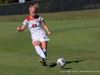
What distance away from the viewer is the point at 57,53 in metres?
15.6

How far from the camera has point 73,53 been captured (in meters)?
15.3

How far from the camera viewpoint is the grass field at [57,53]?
11.2 meters

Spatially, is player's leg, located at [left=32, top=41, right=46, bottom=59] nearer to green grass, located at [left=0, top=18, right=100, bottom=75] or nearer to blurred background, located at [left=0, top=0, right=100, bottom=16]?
green grass, located at [left=0, top=18, right=100, bottom=75]


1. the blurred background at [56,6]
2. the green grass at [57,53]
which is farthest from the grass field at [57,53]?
the blurred background at [56,6]

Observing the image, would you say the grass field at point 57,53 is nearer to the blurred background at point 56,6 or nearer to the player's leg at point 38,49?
the player's leg at point 38,49

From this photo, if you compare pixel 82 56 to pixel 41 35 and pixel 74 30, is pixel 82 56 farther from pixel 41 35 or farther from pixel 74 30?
pixel 74 30

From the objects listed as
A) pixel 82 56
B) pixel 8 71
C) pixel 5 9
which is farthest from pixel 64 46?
pixel 5 9

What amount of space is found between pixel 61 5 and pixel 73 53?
29250 mm

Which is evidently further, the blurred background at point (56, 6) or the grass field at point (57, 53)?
the blurred background at point (56, 6)

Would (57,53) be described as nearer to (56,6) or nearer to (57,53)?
(57,53)

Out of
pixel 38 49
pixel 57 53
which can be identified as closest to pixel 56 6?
pixel 57 53

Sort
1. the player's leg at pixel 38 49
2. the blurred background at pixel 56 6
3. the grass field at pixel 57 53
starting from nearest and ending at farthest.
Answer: the grass field at pixel 57 53, the player's leg at pixel 38 49, the blurred background at pixel 56 6

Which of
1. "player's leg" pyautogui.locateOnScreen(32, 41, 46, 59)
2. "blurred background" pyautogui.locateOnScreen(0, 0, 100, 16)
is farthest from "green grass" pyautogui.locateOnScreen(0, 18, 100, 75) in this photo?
"blurred background" pyautogui.locateOnScreen(0, 0, 100, 16)

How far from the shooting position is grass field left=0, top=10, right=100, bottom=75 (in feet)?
36.9
